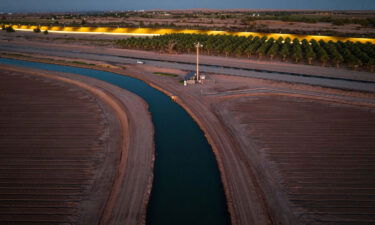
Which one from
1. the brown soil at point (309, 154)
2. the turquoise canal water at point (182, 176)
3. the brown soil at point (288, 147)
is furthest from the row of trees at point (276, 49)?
the turquoise canal water at point (182, 176)

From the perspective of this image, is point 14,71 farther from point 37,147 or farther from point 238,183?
point 238,183

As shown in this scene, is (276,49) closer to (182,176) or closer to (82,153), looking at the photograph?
(182,176)

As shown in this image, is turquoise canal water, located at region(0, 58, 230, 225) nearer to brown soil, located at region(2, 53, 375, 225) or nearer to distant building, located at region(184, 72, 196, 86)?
brown soil, located at region(2, 53, 375, 225)

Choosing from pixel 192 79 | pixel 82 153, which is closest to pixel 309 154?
pixel 82 153

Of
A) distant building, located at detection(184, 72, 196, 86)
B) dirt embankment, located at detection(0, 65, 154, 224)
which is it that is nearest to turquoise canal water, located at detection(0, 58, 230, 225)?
dirt embankment, located at detection(0, 65, 154, 224)

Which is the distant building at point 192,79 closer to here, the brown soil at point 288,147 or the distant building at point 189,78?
the distant building at point 189,78
